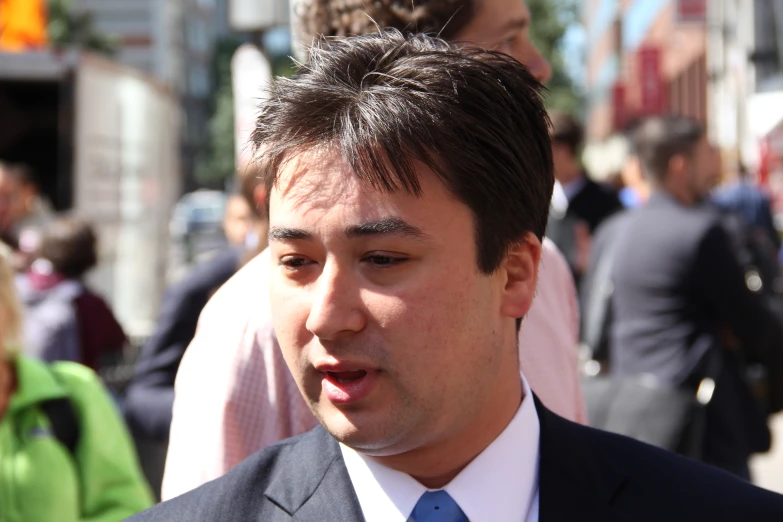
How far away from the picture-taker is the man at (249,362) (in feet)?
6.95

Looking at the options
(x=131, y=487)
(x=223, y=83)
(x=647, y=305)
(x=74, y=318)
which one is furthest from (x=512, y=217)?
(x=223, y=83)

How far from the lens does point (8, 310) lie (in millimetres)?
3998

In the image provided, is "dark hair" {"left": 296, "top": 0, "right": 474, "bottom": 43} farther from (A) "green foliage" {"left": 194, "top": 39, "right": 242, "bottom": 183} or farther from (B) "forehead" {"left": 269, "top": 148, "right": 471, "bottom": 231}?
(A) "green foliage" {"left": 194, "top": 39, "right": 242, "bottom": 183}

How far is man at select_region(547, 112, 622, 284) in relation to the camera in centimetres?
748

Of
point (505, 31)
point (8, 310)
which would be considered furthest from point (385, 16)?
point (8, 310)

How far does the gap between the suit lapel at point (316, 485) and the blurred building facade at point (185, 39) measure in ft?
211

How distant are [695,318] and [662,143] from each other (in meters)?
0.92

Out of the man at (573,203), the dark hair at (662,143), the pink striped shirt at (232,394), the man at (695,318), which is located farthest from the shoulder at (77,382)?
the man at (573,203)

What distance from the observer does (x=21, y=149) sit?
45.7 ft

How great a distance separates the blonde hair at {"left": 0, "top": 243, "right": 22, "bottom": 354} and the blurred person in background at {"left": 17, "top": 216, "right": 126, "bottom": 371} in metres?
2.62

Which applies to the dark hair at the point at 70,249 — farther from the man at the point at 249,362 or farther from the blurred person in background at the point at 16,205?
the man at the point at 249,362

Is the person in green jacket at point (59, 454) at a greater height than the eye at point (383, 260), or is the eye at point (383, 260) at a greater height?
the eye at point (383, 260)

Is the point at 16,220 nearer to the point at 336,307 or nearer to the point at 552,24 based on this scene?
the point at 336,307

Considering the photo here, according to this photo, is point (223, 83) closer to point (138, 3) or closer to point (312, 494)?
point (138, 3)
